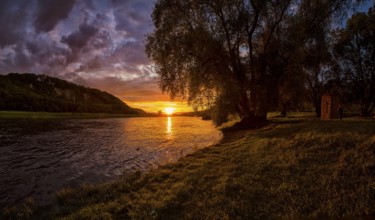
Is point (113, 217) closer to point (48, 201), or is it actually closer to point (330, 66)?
point (48, 201)

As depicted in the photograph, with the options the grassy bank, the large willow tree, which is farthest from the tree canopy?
the grassy bank

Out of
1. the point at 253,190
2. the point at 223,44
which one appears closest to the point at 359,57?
the point at 223,44

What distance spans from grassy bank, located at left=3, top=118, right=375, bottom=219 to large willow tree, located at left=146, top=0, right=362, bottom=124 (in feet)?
48.6

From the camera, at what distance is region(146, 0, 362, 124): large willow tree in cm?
2334

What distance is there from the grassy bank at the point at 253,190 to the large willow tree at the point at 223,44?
14811mm

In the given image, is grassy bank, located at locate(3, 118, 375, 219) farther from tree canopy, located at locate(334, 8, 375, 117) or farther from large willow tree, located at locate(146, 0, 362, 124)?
tree canopy, located at locate(334, 8, 375, 117)

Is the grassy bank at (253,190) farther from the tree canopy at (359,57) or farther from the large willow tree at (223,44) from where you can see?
the tree canopy at (359,57)

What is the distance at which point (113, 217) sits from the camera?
6.39 meters

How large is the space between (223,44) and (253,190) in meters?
20.7

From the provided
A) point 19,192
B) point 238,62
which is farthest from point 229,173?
point 238,62

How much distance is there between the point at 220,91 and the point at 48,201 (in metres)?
19.8

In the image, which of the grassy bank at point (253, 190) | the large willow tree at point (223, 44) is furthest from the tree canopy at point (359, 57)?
the grassy bank at point (253, 190)

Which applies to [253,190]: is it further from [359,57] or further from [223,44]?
[359,57]

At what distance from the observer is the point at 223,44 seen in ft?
81.9
